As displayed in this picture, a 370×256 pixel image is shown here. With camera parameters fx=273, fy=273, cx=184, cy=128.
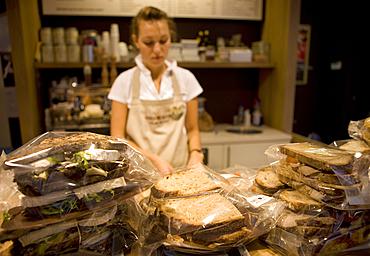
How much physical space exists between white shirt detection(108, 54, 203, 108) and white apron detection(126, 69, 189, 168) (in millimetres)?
30

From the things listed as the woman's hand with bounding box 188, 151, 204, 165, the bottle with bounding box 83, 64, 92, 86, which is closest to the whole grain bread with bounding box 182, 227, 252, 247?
the woman's hand with bounding box 188, 151, 204, 165

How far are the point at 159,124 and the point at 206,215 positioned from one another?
1.30 metres

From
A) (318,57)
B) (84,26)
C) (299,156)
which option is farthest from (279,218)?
(318,57)

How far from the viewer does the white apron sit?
189 centimetres

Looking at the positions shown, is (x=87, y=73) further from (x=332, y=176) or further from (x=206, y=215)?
(x=332, y=176)

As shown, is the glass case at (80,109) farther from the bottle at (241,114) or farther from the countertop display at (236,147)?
the bottle at (241,114)

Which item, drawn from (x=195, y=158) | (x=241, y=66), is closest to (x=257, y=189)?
(x=195, y=158)

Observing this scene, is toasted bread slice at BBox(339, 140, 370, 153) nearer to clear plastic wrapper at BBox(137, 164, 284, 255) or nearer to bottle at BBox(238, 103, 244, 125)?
clear plastic wrapper at BBox(137, 164, 284, 255)

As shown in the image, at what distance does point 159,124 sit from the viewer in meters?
1.95

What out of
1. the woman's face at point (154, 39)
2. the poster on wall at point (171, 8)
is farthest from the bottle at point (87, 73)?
the woman's face at point (154, 39)

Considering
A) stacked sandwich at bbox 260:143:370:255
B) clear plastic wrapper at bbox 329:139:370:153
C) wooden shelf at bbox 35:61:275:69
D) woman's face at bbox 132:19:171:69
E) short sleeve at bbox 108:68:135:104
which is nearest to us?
stacked sandwich at bbox 260:143:370:255

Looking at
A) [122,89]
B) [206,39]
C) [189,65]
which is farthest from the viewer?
[206,39]

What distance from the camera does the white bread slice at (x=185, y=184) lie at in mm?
806

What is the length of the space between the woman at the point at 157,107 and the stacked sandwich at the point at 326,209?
102 centimetres
